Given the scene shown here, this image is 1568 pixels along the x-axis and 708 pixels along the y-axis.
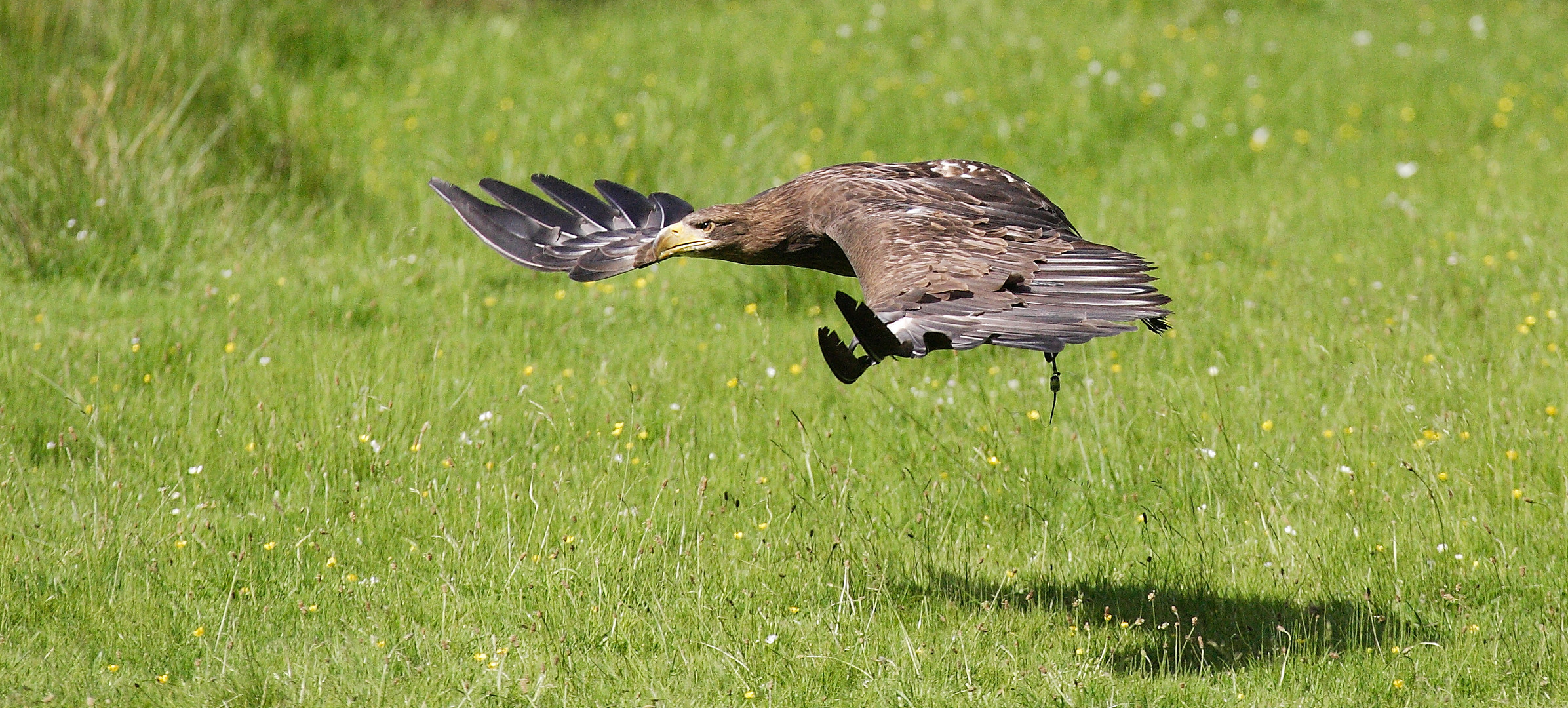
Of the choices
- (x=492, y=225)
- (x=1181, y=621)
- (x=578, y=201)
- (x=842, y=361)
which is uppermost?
(x=578, y=201)

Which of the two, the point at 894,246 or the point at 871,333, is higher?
the point at 894,246

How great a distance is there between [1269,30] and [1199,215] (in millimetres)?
4040

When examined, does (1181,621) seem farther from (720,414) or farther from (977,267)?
(720,414)

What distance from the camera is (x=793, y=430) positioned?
231 inches

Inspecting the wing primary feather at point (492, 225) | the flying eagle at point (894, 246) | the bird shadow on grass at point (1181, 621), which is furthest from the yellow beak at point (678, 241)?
the bird shadow on grass at point (1181, 621)

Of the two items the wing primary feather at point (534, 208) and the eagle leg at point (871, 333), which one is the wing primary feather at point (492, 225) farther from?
the eagle leg at point (871, 333)

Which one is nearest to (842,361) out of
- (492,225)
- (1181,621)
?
(1181,621)

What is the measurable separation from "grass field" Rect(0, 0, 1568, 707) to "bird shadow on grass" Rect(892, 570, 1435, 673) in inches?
0.7

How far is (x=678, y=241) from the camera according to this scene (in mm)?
5438

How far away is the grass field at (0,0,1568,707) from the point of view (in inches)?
176

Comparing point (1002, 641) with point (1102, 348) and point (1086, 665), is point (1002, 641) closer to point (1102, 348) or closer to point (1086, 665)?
point (1086, 665)

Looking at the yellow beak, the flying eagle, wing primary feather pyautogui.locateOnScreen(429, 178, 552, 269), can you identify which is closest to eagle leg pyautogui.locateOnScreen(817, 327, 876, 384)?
the flying eagle

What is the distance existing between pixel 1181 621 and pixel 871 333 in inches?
69.9

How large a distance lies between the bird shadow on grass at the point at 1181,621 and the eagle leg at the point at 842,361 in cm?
123
